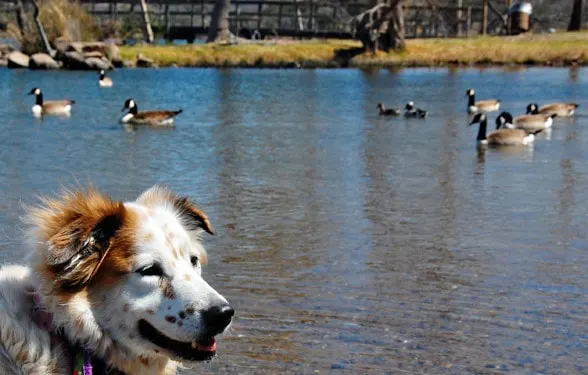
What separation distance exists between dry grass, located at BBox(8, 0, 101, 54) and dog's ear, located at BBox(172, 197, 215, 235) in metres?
55.7

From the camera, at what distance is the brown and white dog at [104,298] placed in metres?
3.79

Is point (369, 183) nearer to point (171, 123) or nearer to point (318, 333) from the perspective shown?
point (318, 333)

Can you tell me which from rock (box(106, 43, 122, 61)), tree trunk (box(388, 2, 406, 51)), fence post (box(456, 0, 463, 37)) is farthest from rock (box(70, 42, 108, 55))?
fence post (box(456, 0, 463, 37))

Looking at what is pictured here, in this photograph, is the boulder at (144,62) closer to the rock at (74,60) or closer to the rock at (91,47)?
the rock at (91,47)

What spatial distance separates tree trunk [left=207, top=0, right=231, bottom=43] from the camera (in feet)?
244

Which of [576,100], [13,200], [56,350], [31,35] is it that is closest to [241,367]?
[56,350]

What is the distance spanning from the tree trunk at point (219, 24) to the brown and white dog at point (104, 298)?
71.0 meters

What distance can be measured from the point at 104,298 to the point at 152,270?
0.22m

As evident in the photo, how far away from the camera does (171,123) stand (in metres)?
25.9

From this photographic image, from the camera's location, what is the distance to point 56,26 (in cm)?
6041

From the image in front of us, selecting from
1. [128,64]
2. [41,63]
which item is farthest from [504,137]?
[128,64]

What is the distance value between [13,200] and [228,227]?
3475 millimetres

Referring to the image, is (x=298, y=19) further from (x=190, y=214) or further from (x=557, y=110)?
(x=190, y=214)

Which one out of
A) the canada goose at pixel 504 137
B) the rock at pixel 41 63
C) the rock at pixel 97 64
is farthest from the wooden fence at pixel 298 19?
the canada goose at pixel 504 137
